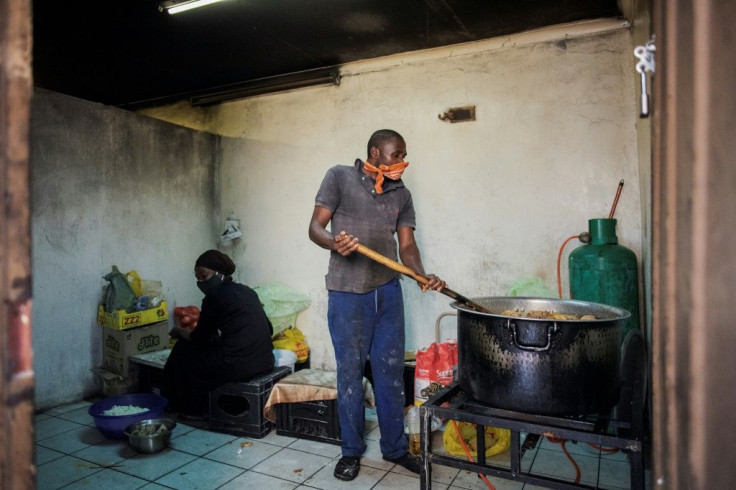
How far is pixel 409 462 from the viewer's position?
10.2 feet

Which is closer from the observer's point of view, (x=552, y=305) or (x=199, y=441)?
(x=552, y=305)

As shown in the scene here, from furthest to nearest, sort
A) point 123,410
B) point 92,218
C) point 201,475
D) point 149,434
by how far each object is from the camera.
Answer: point 92,218 → point 123,410 → point 149,434 → point 201,475

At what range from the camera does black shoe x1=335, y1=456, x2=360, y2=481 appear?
9.76ft

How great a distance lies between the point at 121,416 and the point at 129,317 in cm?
119

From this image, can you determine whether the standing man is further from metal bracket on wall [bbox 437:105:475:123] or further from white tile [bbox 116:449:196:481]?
metal bracket on wall [bbox 437:105:475:123]

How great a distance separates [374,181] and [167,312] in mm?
3051

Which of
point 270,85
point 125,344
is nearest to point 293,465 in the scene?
point 125,344

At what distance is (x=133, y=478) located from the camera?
300 centimetres

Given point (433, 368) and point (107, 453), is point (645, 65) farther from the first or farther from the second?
point (107, 453)

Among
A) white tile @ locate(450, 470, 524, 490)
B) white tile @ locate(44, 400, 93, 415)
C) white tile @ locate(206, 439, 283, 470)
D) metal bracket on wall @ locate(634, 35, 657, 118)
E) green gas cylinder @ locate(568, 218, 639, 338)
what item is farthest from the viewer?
white tile @ locate(44, 400, 93, 415)

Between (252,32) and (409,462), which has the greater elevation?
(252,32)

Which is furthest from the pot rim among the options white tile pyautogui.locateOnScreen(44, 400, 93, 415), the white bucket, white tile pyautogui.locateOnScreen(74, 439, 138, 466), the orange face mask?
white tile pyautogui.locateOnScreen(44, 400, 93, 415)

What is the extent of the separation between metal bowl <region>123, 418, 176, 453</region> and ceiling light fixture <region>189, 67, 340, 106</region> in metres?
3.60

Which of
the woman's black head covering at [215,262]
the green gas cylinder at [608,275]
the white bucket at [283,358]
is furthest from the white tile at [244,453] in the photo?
the green gas cylinder at [608,275]
